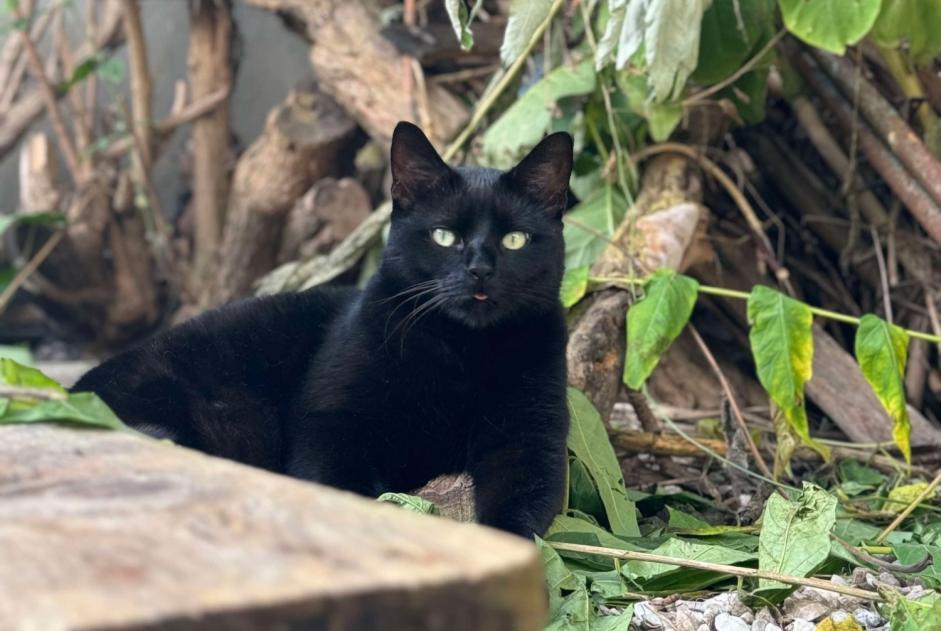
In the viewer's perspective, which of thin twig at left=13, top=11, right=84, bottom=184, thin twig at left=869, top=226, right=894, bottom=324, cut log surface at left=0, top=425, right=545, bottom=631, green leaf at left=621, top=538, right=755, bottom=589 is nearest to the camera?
cut log surface at left=0, top=425, right=545, bottom=631

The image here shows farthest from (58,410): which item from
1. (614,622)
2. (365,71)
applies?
(365,71)

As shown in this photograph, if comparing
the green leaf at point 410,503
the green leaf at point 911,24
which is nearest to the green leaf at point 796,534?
the green leaf at point 410,503

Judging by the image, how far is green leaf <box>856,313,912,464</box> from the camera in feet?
7.00

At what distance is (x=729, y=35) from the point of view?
274cm

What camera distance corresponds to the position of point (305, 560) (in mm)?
738

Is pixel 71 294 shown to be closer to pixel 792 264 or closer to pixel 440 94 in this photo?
pixel 440 94

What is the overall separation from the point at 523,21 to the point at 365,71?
4.80 ft

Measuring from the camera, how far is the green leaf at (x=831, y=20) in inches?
91.3

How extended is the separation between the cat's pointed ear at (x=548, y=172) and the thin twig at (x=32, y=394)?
1082 millimetres

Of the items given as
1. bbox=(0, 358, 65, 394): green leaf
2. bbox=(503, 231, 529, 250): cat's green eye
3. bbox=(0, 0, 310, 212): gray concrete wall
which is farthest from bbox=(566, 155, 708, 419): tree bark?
bbox=(0, 0, 310, 212): gray concrete wall

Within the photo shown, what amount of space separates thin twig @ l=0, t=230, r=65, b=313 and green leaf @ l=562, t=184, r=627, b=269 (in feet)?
7.65

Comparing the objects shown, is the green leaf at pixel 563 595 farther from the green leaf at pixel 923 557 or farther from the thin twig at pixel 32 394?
the thin twig at pixel 32 394

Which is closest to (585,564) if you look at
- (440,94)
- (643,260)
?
(643,260)

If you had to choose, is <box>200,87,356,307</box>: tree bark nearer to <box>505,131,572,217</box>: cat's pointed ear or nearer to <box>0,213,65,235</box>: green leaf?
<box>0,213,65,235</box>: green leaf
